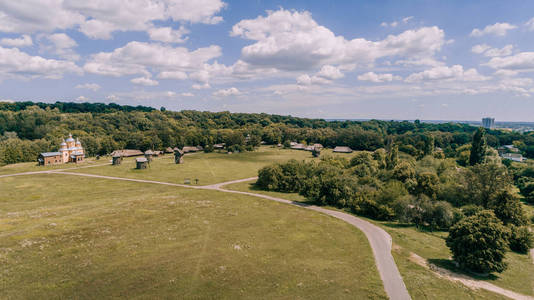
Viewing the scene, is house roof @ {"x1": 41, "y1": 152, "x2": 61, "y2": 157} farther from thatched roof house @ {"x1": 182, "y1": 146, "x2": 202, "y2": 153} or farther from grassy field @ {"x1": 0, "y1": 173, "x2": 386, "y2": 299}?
thatched roof house @ {"x1": 182, "y1": 146, "x2": 202, "y2": 153}

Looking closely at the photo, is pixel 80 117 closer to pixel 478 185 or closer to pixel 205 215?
pixel 205 215

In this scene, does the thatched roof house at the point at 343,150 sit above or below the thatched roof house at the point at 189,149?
above

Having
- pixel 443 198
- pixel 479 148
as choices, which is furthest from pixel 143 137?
pixel 479 148

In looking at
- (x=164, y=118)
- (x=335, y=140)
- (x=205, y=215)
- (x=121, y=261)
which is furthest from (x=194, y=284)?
(x=164, y=118)

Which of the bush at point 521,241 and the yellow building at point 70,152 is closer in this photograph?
the bush at point 521,241

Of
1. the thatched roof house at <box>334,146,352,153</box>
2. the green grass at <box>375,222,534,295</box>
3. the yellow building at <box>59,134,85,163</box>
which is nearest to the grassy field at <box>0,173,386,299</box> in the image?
the green grass at <box>375,222,534,295</box>

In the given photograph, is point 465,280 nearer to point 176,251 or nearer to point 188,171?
point 176,251

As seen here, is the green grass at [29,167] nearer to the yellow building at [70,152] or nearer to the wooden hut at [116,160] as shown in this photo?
the yellow building at [70,152]

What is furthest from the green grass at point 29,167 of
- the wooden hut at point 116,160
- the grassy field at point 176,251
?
Answer: the grassy field at point 176,251
